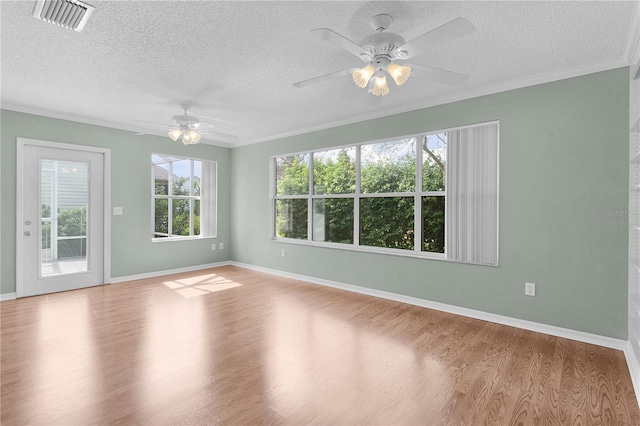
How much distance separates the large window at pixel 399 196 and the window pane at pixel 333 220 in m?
0.02

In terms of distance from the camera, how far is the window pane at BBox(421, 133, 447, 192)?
3.99 m

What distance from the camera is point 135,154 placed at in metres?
5.38

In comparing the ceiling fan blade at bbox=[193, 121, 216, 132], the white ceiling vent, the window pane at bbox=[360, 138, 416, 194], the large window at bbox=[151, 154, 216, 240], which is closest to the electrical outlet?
the window pane at bbox=[360, 138, 416, 194]

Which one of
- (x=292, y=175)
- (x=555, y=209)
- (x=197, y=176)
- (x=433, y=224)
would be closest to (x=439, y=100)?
(x=433, y=224)

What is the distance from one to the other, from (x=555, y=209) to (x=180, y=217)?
5.87 metres

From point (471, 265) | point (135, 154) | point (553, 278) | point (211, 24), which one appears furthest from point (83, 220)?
point (553, 278)

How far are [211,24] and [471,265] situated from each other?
350cm

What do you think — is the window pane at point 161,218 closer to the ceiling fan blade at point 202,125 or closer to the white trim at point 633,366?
the ceiling fan blade at point 202,125

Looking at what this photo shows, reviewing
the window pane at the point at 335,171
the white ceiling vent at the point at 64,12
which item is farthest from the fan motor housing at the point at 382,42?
the window pane at the point at 335,171

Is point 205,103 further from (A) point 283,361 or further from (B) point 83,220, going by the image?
(A) point 283,361

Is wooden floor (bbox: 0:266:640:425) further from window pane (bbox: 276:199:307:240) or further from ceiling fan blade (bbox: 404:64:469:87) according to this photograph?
ceiling fan blade (bbox: 404:64:469:87)

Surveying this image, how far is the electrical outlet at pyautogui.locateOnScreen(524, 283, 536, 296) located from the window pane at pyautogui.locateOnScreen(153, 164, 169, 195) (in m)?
5.80

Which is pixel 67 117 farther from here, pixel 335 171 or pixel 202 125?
pixel 335 171

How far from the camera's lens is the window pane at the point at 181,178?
20.0 ft
